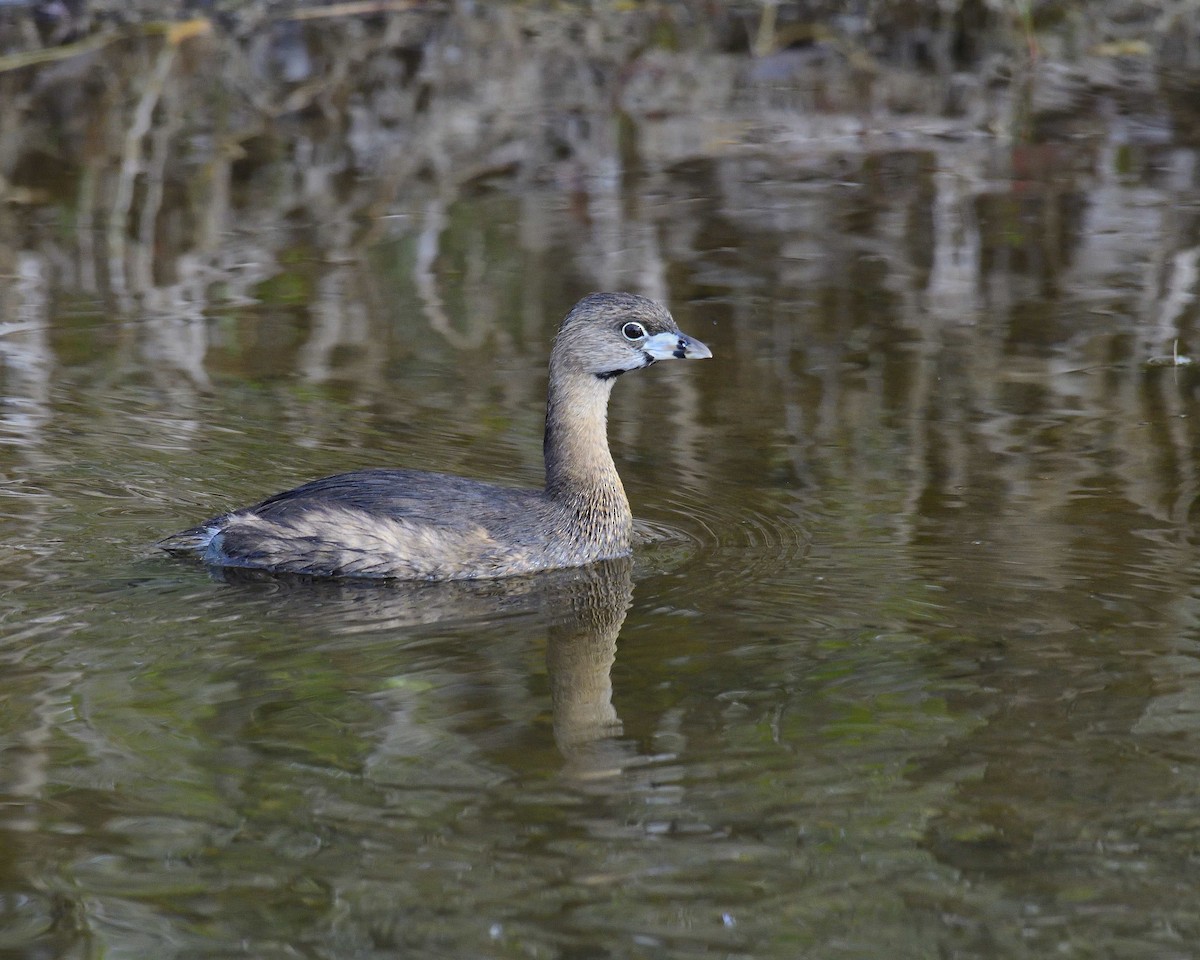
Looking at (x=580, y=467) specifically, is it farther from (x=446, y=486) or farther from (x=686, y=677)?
(x=686, y=677)

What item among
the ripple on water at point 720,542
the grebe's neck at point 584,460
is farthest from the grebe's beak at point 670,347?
the ripple on water at point 720,542

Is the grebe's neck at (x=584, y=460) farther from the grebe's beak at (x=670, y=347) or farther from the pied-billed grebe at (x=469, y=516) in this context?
the grebe's beak at (x=670, y=347)

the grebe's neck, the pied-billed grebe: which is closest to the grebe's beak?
the pied-billed grebe

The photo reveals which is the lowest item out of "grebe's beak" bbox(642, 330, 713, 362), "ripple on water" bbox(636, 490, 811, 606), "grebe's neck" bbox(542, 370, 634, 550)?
"ripple on water" bbox(636, 490, 811, 606)

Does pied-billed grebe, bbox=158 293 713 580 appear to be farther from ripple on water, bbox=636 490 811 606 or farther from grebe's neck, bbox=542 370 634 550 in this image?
ripple on water, bbox=636 490 811 606

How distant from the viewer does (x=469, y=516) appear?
709 centimetres

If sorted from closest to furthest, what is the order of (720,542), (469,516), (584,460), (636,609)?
(636,609) → (469,516) → (720,542) → (584,460)

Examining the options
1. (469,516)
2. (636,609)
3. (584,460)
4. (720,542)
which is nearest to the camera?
(636,609)

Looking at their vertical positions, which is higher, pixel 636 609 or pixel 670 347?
pixel 670 347

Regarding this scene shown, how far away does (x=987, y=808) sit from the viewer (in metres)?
4.97

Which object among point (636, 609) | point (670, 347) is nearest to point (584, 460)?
point (670, 347)

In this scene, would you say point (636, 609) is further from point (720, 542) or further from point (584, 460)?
point (584, 460)

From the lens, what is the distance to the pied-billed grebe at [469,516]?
702cm

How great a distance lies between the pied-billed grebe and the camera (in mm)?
7016
